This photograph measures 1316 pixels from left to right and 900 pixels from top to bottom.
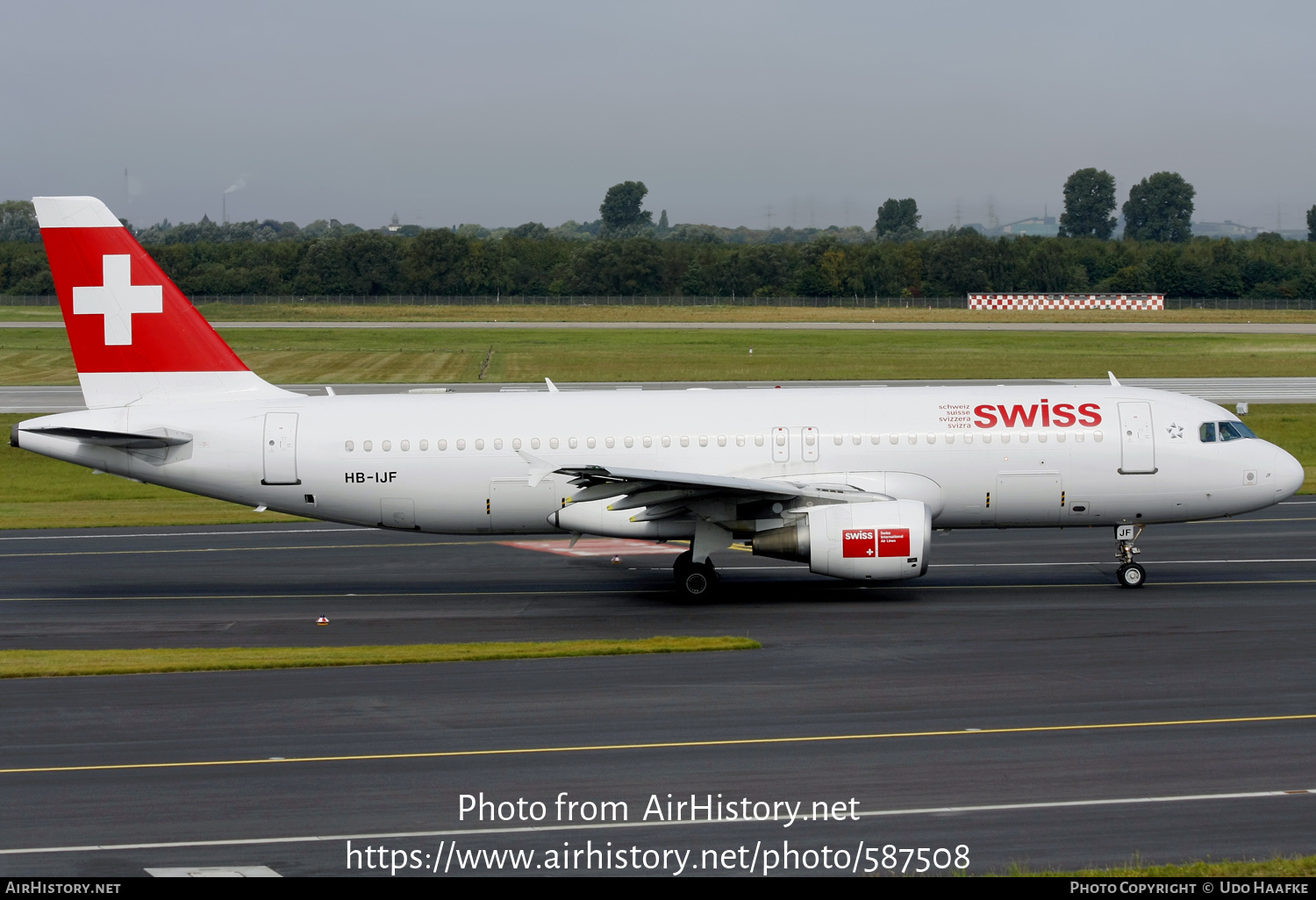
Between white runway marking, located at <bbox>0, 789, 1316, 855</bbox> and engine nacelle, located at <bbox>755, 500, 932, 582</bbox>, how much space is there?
10104 millimetres

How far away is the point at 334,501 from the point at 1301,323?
347 feet

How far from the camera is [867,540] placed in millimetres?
24062

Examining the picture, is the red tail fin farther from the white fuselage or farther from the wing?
the wing

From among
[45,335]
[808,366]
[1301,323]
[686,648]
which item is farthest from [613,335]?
[686,648]

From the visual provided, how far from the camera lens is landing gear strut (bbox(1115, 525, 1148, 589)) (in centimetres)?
2617

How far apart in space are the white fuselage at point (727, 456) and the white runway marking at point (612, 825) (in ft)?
40.0

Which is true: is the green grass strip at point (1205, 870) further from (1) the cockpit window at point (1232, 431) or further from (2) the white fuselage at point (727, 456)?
(1) the cockpit window at point (1232, 431)

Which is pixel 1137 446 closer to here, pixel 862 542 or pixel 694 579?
pixel 862 542

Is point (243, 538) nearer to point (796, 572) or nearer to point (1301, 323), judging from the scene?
point (796, 572)

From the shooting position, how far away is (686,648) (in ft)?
70.0

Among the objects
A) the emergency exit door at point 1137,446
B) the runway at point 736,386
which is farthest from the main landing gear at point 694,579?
the runway at point 736,386

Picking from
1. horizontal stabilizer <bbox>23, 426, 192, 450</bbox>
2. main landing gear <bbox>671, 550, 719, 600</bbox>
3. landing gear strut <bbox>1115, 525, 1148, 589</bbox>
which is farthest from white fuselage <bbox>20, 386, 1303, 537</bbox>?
main landing gear <bbox>671, 550, 719, 600</bbox>

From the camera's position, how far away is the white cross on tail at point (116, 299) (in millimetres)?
26688

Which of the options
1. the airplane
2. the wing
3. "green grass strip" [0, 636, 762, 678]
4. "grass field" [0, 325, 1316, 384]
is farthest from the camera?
"grass field" [0, 325, 1316, 384]
